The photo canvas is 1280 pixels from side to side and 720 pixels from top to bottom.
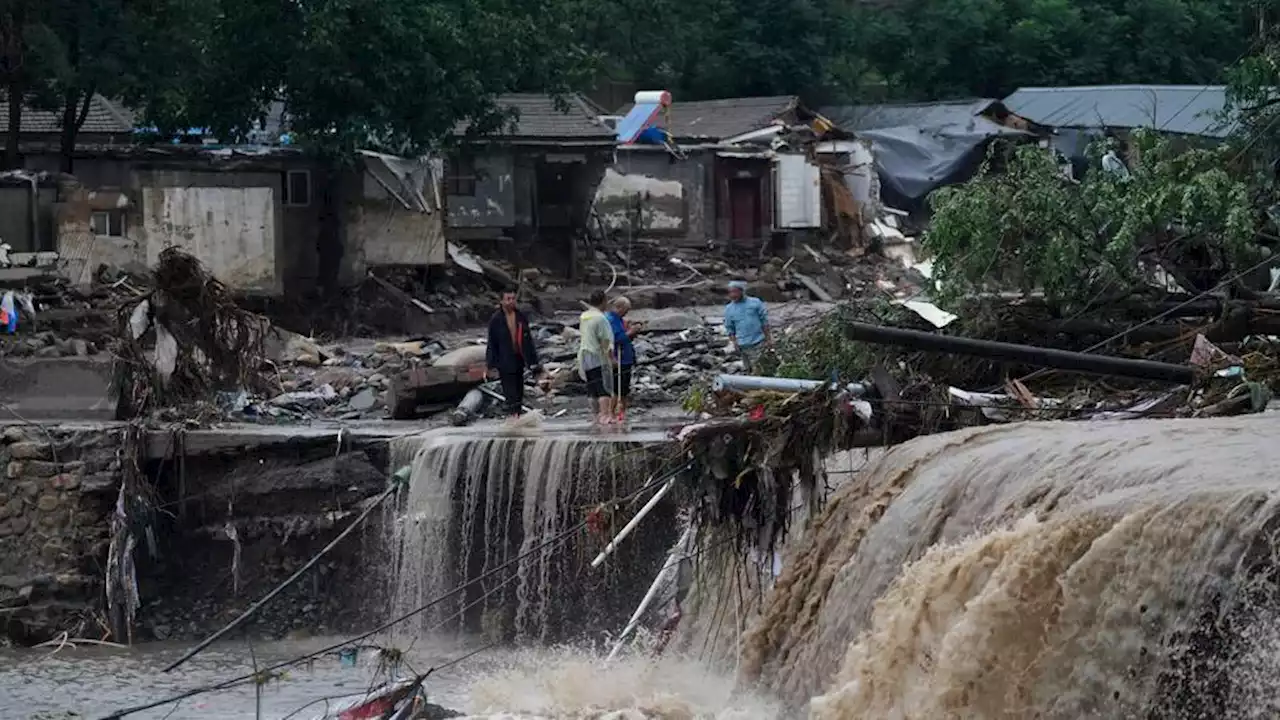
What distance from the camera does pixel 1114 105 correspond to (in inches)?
1544

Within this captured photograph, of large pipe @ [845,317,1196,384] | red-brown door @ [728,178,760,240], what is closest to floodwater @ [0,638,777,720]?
large pipe @ [845,317,1196,384]

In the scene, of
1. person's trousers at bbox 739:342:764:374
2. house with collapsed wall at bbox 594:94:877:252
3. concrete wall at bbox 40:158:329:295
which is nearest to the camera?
person's trousers at bbox 739:342:764:374

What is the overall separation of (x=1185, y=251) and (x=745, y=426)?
5.94 metres

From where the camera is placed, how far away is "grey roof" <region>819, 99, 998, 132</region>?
3956 cm

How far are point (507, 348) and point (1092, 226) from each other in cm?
553

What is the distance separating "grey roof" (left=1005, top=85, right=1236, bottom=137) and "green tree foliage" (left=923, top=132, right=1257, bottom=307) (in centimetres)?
1896

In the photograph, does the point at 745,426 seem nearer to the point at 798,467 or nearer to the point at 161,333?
the point at 798,467

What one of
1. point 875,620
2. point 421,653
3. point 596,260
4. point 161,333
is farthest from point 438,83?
point 875,620

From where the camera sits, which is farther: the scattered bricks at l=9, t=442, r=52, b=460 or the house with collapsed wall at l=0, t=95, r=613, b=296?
the house with collapsed wall at l=0, t=95, r=613, b=296

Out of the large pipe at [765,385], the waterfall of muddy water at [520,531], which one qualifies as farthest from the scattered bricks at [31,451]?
the large pipe at [765,385]

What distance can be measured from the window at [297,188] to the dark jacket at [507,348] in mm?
10629

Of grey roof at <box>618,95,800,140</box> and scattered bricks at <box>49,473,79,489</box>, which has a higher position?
grey roof at <box>618,95,800,140</box>

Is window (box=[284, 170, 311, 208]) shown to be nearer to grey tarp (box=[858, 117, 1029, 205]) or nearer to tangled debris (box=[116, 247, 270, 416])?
tangled debris (box=[116, 247, 270, 416])

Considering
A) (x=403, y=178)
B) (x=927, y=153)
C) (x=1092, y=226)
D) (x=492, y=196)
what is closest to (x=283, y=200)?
(x=403, y=178)
